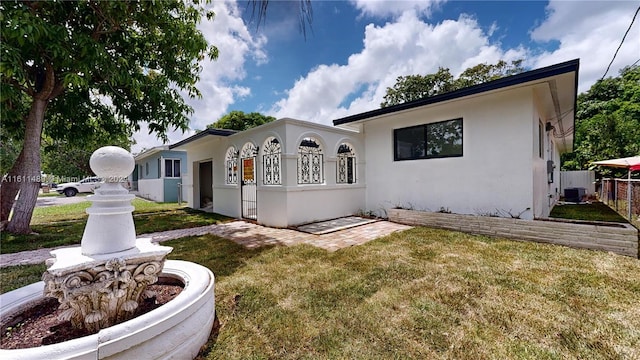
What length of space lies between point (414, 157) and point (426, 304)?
5140mm

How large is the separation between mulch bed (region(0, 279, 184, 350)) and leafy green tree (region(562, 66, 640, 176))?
14542mm

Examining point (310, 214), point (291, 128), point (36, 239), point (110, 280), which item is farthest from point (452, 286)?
point (36, 239)

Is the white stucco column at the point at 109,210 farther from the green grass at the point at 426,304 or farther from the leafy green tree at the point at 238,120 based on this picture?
the leafy green tree at the point at 238,120

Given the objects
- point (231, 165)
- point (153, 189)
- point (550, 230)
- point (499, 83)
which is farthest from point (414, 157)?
point (153, 189)

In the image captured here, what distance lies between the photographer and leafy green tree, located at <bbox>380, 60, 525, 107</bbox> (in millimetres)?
15922

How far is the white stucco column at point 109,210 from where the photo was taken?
1.83m

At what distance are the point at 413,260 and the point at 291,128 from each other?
434 cm

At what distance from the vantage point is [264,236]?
5711 millimetres

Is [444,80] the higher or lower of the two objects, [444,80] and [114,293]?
the higher

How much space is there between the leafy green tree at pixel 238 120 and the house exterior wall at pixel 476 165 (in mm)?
17236

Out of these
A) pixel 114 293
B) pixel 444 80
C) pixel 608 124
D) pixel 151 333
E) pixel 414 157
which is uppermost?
pixel 444 80

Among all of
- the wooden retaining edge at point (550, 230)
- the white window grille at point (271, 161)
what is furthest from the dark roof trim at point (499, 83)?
the white window grille at point (271, 161)

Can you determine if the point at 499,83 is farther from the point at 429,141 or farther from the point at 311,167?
the point at 311,167

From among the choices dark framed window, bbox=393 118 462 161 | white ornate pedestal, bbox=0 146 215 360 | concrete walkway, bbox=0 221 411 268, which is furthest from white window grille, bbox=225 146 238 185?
white ornate pedestal, bbox=0 146 215 360
